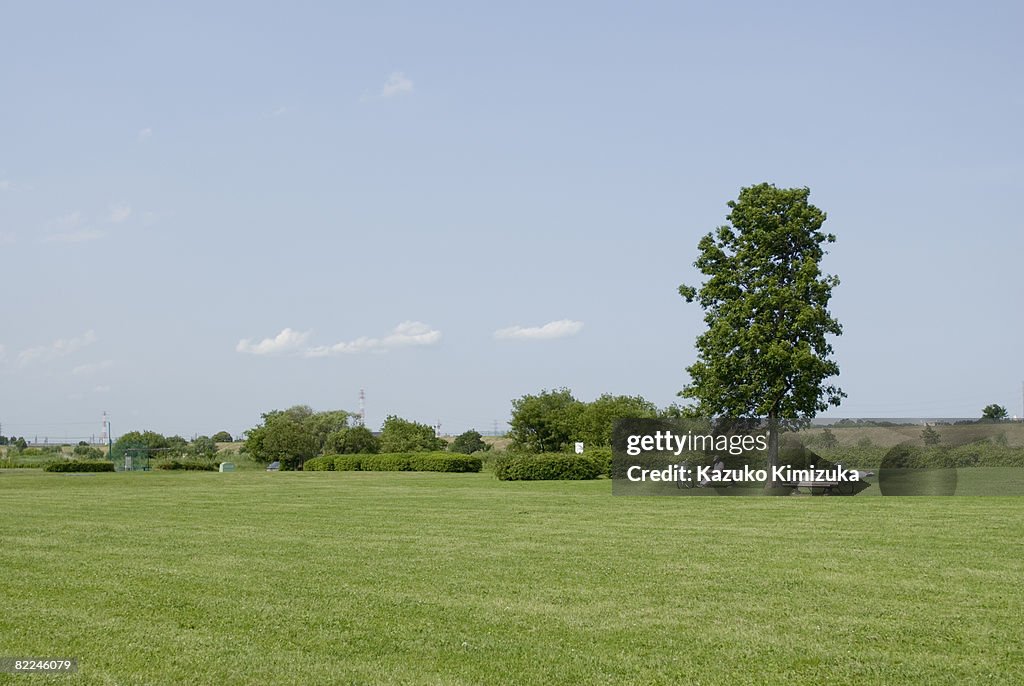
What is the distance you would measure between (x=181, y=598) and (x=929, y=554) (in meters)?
10.4

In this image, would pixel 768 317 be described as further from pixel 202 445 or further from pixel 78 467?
pixel 202 445

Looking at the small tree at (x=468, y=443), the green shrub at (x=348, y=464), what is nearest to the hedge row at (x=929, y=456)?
the green shrub at (x=348, y=464)

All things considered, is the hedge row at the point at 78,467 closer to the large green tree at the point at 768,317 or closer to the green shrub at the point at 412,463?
the green shrub at the point at 412,463

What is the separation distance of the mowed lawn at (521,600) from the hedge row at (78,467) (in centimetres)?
4069

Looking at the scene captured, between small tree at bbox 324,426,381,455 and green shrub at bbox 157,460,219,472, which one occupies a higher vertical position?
small tree at bbox 324,426,381,455

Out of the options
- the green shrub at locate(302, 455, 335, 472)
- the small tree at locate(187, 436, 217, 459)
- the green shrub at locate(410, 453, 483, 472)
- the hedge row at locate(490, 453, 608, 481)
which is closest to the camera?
the hedge row at locate(490, 453, 608, 481)

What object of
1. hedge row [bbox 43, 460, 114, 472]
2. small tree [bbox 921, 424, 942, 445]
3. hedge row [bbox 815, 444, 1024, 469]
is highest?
small tree [bbox 921, 424, 942, 445]

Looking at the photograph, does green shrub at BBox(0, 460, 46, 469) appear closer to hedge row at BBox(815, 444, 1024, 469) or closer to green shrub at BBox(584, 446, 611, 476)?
green shrub at BBox(584, 446, 611, 476)

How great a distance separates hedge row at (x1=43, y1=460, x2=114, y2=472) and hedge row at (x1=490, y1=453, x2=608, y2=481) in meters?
29.1

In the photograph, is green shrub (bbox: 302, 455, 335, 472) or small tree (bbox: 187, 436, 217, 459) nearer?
green shrub (bbox: 302, 455, 335, 472)

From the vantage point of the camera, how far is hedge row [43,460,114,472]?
56.9m

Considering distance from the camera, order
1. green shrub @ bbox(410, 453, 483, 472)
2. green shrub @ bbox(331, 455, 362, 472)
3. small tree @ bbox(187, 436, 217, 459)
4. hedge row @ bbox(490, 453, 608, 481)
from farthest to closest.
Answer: small tree @ bbox(187, 436, 217, 459) → green shrub @ bbox(331, 455, 362, 472) → green shrub @ bbox(410, 453, 483, 472) → hedge row @ bbox(490, 453, 608, 481)

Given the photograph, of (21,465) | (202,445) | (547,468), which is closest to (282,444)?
(21,465)

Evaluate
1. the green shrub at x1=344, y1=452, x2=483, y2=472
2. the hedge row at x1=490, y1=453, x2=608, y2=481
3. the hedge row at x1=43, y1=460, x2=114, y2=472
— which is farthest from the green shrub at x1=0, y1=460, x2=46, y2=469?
the hedge row at x1=490, y1=453, x2=608, y2=481
